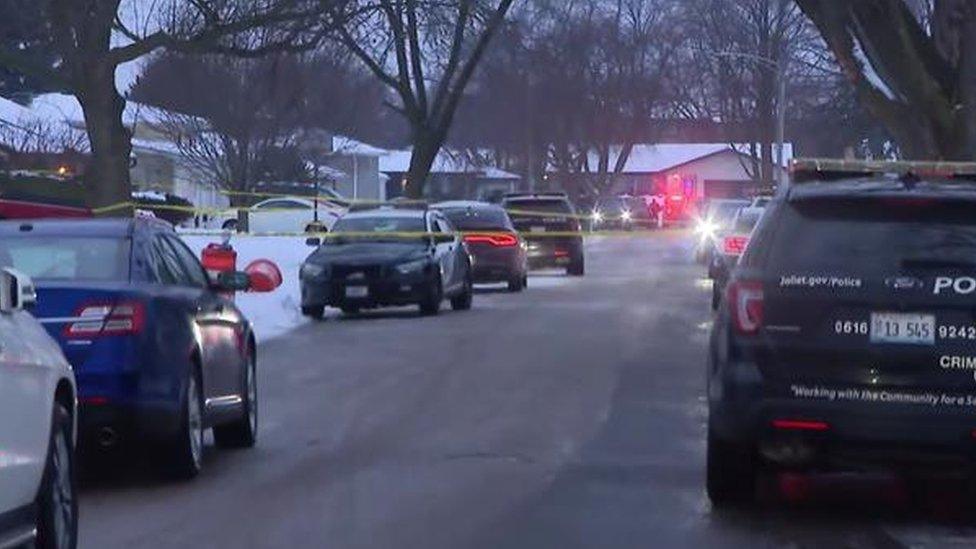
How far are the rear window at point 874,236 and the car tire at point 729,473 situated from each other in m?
1.15

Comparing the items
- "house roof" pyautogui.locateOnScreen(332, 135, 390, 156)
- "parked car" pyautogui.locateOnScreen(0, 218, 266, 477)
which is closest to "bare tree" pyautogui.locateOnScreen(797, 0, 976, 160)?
"parked car" pyautogui.locateOnScreen(0, 218, 266, 477)

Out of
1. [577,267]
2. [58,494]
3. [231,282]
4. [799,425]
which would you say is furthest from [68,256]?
[577,267]

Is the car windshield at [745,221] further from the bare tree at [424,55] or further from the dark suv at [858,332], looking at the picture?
the dark suv at [858,332]

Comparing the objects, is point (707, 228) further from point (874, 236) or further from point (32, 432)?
point (32, 432)

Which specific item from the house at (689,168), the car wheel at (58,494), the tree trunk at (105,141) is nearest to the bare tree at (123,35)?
the tree trunk at (105,141)

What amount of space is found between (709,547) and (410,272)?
59.2 ft

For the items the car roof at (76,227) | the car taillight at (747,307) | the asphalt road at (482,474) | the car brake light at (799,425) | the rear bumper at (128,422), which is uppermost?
the car roof at (76,227)

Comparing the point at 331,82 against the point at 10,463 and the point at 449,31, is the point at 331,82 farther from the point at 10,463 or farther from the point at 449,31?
the point at 10,463

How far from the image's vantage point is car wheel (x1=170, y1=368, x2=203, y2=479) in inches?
497

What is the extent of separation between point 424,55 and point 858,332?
1751 inches

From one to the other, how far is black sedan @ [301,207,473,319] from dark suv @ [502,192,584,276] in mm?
12807

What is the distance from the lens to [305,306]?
93.7ft

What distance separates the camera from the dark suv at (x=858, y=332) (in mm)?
10750

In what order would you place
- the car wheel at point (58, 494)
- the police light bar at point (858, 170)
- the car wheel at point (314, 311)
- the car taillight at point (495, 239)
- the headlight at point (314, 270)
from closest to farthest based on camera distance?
1. the car wheel at point (58, 494)
2. the police light bar at point (858, 170)
3. the headlight at point (314, 270)
4. the car wheel at point (314, 311)
5. the car taillight at point (495, 239)
